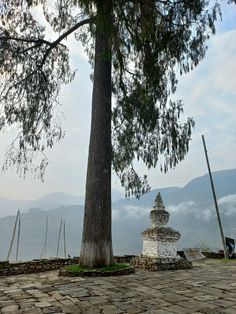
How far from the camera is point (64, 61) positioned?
9.52 metres

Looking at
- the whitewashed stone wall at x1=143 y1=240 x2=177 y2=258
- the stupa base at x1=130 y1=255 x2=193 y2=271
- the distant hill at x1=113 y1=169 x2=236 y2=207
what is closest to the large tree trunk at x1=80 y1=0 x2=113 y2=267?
the stupa base at x1=130 y1=255 x2=193 y2=271

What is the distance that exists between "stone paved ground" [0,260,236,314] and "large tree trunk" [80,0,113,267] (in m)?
0.85

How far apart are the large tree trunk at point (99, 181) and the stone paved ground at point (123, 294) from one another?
33.5 inches

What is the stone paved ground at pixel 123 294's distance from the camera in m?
3.85

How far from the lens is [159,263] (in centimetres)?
740

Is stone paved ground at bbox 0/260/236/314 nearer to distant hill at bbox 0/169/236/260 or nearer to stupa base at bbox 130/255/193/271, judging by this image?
stupa base at bbox 130/255/193/271

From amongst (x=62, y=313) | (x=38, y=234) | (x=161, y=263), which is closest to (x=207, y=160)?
(x=161, y=263)

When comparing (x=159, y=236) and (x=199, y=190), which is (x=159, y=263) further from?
(x=199, y=190)

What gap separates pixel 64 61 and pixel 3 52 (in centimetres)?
187

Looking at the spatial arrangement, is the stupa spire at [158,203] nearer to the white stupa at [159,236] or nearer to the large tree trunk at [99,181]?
the white stupa at [159,236]

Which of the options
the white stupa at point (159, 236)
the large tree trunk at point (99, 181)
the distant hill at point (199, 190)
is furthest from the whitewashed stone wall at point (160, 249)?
the distant hill at point (199, 190)

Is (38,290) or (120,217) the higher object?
(120,217)

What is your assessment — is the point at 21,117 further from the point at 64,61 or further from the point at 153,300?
the point at 153,300

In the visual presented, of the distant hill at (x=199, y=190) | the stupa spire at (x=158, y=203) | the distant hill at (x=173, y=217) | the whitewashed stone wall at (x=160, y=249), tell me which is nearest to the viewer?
the whitewashed stone wall at (x=160, y=249)
